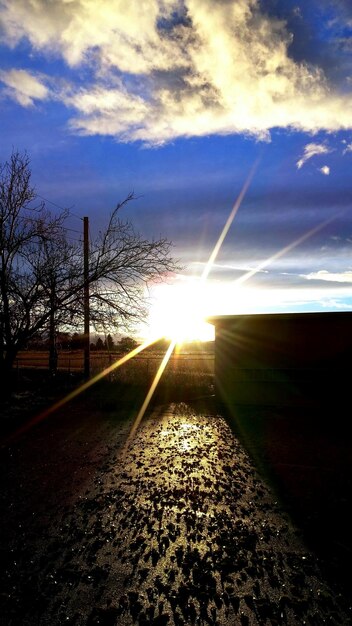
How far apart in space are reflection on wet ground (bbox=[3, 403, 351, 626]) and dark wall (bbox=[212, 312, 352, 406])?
8720mm

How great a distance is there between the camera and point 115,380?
19.9 metres

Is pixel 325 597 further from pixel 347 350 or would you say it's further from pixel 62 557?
pixel 347 350

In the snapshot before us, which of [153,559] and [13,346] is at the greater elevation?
[13,346]

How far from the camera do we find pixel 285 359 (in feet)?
51.6

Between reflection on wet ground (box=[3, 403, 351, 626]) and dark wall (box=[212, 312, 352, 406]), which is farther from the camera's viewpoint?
dark wall (box=[212, 312, 352, 406])

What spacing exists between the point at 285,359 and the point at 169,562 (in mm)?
12162

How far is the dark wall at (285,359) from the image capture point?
14.9m

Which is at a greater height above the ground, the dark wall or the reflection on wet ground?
the dark wall

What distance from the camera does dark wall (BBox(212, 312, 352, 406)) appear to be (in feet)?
49.0

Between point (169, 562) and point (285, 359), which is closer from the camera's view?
point (169, 562)

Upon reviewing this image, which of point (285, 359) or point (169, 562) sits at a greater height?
point (285, 359)

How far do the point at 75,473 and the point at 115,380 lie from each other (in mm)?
12437

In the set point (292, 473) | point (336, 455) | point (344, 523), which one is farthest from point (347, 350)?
point (344, 523)

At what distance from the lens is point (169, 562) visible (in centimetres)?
438
